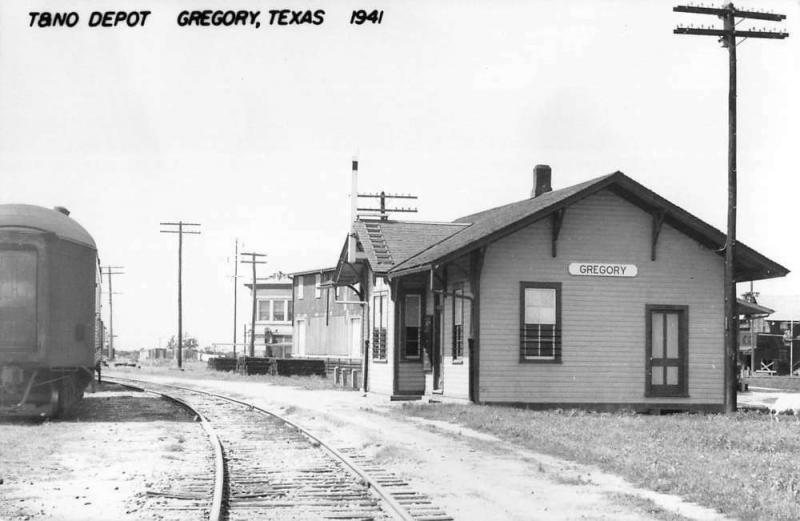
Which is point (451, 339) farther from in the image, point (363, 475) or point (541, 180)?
point (363, 475)

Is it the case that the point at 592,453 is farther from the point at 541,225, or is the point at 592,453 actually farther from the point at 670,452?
the point at 541,225

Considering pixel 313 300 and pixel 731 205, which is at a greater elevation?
pixel 731 205

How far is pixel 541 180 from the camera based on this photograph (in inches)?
1108

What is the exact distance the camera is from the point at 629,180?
864 inches

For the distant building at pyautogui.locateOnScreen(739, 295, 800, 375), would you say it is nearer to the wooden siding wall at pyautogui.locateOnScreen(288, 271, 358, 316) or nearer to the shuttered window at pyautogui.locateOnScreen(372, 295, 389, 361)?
the wooden siding wall at pyautogui.locateOnScreen(288, 271, 358, 316)

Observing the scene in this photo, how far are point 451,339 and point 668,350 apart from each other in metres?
4.83

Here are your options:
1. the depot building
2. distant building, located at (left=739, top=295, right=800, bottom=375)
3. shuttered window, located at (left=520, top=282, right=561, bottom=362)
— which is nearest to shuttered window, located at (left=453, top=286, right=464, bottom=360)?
the depot building

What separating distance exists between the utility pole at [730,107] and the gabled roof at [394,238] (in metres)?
8.53

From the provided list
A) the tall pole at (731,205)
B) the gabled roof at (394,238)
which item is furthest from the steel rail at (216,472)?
the tall pole at (731,205)

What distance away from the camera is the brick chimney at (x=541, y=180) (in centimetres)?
2806

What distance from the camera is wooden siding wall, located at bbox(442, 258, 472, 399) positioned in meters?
22.2

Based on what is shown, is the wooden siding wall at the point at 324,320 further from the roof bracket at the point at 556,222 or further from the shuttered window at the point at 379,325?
the roof bracket at the point at 556,222

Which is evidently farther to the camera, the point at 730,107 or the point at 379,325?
the point at 379,325

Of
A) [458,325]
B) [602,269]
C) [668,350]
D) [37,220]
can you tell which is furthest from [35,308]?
[668,350]
